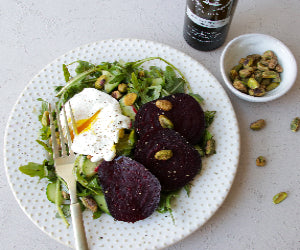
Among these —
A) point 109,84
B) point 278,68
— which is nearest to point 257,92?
point 278,68

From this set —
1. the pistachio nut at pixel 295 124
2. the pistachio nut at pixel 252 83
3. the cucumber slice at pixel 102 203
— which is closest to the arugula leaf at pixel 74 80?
the cucumber slice at pixel 102 203

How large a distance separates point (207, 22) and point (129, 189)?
0.89 m

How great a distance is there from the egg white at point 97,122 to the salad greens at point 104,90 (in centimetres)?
6

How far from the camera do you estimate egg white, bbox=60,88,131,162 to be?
5.10ft

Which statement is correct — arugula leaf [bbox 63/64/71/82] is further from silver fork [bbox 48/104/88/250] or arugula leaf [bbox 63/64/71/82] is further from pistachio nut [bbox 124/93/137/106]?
pistachio nut [bbox 124/93/137/106]

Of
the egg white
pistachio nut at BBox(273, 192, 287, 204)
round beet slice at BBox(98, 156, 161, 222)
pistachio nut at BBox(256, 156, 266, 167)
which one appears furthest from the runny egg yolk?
pistachio nut at BBox(273, 192, 287, 204)

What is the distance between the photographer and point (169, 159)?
1504 millimetres

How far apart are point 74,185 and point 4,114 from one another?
746 mm

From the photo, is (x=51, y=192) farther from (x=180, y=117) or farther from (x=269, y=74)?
(x=269, y=74)

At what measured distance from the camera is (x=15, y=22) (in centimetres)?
213

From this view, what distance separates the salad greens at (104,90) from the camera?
Answer: 157 cm

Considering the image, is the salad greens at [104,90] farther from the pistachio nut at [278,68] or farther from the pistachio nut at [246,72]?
the pistachio nut at [278,68]

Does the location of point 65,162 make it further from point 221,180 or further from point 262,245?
point 262,245

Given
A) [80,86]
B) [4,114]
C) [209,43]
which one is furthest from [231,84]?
[4,114]
